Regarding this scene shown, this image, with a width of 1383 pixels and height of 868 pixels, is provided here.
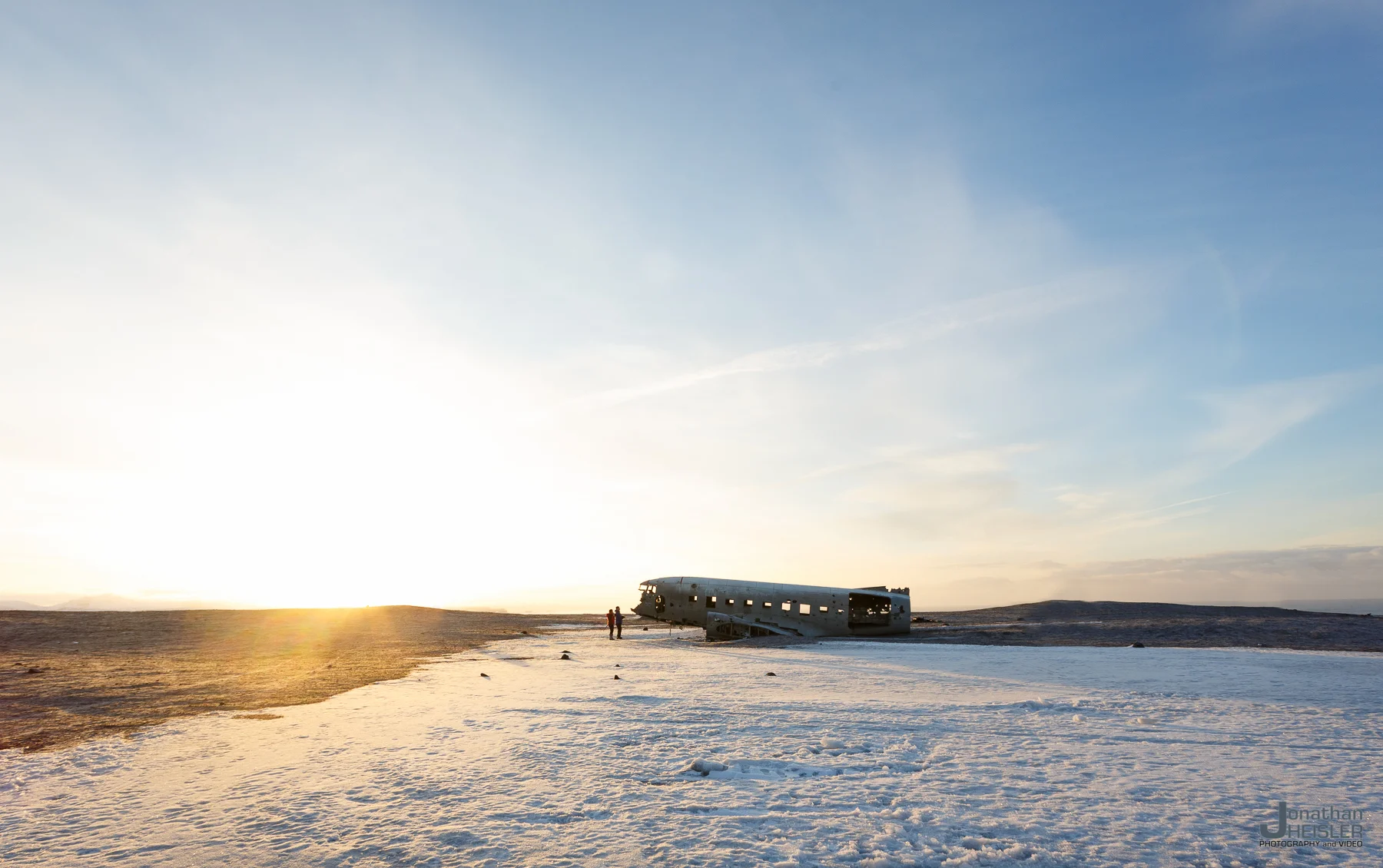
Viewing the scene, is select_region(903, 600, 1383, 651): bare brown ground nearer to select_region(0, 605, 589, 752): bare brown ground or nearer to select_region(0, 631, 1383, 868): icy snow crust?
select_region(0, 631, 1383, 868): icy snow crust

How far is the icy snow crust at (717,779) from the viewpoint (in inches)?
285

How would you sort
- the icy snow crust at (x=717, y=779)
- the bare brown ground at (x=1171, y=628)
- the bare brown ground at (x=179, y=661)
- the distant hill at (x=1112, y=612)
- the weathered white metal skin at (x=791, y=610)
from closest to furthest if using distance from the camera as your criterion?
the icy snow crust at (x=717, y=779), the bare brown ground at (x=179, y=661), the bare brown ground at (x=1171, y=628), the weathered white metal skin at (x=791, y=610), the distant hill at (x=1112, y=612)

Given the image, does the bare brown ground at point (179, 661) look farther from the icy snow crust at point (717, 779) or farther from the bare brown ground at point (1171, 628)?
the bare brown ground at point (1171, 628)

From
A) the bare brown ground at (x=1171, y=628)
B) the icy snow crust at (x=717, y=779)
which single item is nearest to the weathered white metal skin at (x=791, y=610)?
the bare brown ground at (x=1171, y=628)

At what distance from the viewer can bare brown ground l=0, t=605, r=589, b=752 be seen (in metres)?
15.1

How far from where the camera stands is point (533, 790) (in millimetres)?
9188

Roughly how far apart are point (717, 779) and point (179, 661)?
2685 cm

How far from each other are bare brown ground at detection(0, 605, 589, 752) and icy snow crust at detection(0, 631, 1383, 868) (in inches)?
85.0

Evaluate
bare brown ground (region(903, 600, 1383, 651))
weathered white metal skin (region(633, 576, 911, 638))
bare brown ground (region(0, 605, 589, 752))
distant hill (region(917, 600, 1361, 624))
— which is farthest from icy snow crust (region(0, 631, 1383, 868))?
distant hill (region(917, 600, 1361, 624))

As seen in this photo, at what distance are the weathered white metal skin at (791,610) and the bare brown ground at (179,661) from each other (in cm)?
1279

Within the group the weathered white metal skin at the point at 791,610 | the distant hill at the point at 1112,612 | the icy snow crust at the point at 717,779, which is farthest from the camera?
Answer: the distant hill at the point at 1112,612

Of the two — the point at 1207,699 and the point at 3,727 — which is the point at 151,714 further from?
the point at 1207,699

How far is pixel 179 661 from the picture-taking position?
26.5 meters

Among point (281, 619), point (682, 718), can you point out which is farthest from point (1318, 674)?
point (281, 619)
